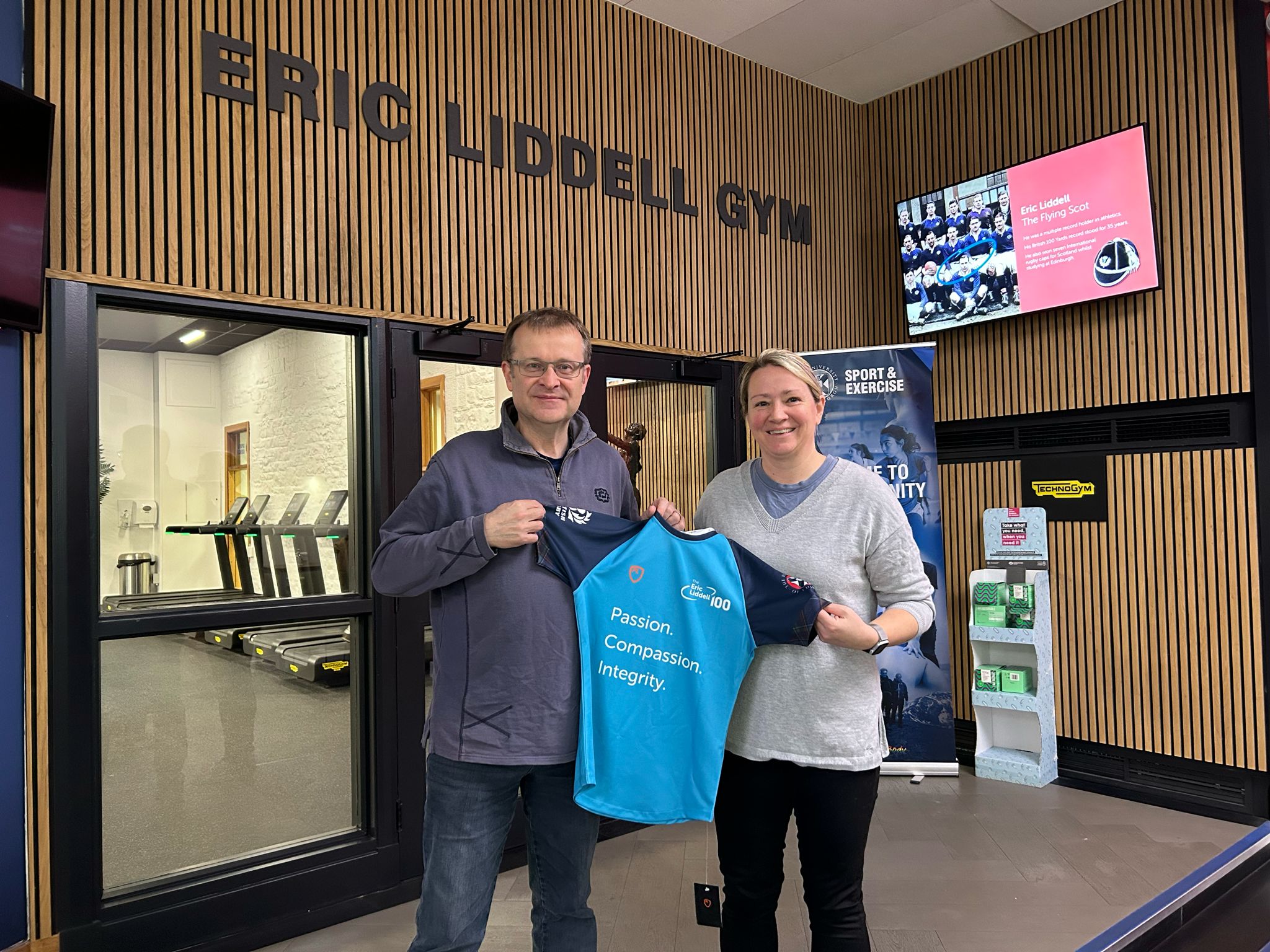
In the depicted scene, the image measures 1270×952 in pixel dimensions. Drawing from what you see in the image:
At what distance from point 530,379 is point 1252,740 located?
431cm

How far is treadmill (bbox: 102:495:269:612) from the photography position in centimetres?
323

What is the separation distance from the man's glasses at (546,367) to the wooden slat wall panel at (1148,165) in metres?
3.98

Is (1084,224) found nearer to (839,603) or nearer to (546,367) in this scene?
(839,603)

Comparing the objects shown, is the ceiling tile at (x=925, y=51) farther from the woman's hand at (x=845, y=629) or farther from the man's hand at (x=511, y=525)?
the man's hand at (x=511, y=525)

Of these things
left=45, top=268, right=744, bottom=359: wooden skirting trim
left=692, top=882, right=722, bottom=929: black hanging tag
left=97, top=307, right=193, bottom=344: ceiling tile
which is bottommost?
left=692, top=882, right=722, bottom=929: black hanging tag

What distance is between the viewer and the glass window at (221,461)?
10.4ft

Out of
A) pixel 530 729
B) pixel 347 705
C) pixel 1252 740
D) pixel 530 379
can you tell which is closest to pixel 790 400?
pixel 530 379

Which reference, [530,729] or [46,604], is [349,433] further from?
[530,729]

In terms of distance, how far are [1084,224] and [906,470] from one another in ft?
5.25

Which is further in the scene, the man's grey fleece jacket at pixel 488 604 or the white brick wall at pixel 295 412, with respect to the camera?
the white brick wall at pixel 295 412

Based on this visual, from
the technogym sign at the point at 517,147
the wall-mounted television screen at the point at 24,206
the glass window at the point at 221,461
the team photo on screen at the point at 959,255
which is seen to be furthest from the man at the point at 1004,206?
the wall-mounted television screen at the point at 24,206

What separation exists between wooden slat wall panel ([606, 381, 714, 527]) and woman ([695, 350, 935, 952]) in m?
2.51

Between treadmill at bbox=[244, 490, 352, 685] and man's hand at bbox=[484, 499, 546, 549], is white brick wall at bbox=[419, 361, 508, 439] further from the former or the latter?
man's hand at bbox=[484, 499, 546, 549]

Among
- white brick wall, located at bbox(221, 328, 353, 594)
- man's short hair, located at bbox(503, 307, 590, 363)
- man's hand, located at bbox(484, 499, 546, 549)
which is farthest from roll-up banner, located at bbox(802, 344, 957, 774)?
man's hand, located at bbox(484, 499, 546, 549)
